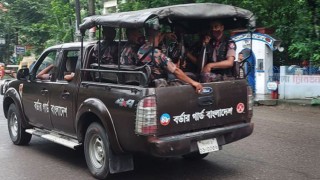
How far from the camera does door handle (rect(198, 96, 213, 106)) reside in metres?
5.24

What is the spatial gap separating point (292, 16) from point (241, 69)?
34.3 ft

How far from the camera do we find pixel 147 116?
15.7 feet

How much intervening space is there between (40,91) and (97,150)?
1791 millimetres

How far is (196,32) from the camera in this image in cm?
712

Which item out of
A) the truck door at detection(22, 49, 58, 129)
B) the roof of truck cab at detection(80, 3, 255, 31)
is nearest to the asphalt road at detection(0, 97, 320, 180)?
the truck door at detection(22, 49, 58, 129)

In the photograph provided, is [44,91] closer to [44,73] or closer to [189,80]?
[44,73]

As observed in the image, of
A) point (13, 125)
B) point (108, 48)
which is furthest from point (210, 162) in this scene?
point (13, 125)

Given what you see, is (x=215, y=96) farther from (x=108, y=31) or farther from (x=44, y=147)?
(x=44, y=147)

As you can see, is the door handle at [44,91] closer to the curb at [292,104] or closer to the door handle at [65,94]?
the door handle at [65,94]

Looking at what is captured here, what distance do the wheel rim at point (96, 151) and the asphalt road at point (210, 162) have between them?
258 millimetres

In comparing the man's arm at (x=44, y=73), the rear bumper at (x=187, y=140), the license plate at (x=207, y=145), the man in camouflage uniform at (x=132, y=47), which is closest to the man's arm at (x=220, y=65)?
the rear bumper at (x=187, y=140)

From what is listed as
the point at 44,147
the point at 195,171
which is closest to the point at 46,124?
the point at 44,147

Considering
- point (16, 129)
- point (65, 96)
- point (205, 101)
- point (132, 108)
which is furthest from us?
point (16, 129)

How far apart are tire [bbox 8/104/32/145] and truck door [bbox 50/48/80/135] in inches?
54.8
